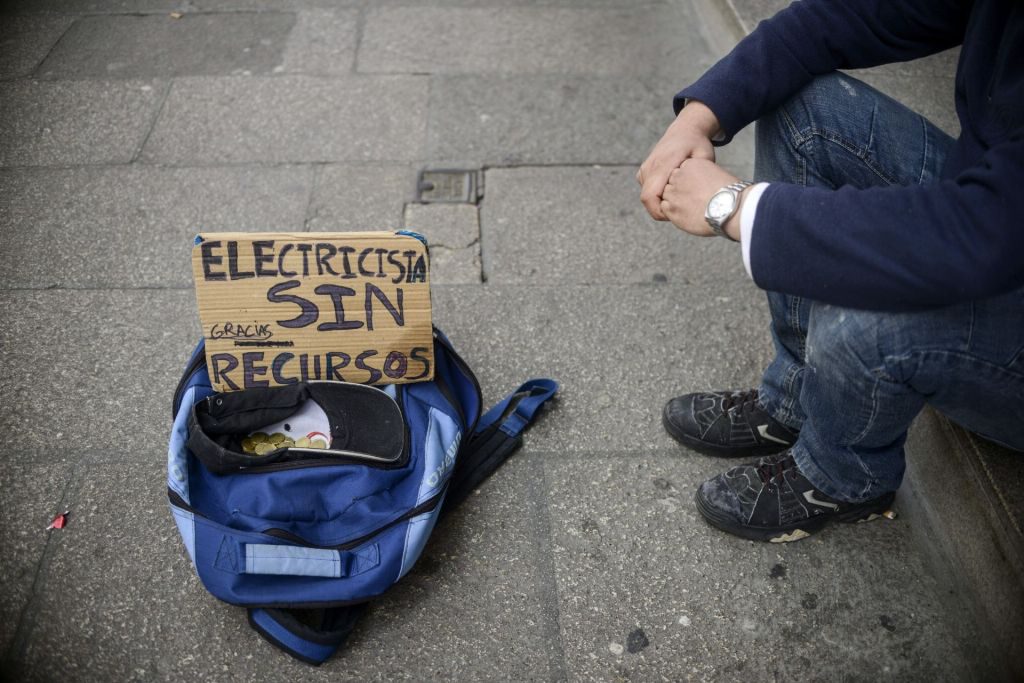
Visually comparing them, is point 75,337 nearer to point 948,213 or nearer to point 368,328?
point 368,328

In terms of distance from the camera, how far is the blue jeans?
133cm

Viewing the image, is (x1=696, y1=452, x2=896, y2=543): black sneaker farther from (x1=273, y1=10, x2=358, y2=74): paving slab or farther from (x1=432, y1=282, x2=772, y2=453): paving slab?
(x1=273, y1=10, x2=358, y2=74): paving slab

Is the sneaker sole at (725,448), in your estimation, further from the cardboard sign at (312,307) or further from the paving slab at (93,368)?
the paving slab at (93,368)

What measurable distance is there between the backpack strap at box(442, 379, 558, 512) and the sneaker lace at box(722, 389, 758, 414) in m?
0.45

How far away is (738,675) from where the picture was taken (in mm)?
1584

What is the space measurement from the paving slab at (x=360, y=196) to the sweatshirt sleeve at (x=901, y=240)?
5.40ft

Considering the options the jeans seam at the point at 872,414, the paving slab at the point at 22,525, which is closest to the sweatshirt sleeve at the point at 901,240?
the jeans seam at the point at 872,414

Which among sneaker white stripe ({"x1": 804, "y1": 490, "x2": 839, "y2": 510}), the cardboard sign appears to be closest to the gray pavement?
sneaker white stripe ({"x1": 804, "y1": 490, "x2": 839, "y2": 510})

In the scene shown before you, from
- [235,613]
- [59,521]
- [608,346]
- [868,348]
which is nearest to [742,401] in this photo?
[608,346]

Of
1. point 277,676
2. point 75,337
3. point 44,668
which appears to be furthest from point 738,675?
point 75,337

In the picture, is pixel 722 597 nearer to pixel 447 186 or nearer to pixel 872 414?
pixel 872 414

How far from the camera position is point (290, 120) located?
10.6ft

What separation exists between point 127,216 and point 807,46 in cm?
226

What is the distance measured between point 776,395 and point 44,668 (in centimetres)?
173
